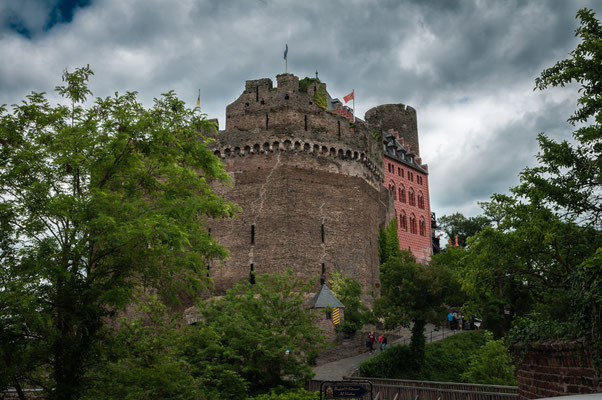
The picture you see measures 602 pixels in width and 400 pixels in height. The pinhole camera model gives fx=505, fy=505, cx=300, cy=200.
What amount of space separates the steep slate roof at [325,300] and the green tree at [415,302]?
2.78 metres

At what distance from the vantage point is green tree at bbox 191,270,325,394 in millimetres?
19156

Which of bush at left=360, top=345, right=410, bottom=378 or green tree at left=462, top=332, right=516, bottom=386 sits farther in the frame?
bush at left=360, top=345, right=410, bottom=378

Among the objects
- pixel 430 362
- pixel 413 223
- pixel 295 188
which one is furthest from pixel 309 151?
pixel 413 223

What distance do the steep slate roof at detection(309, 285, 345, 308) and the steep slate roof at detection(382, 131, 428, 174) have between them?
3680 centimetres

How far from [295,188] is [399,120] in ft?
144

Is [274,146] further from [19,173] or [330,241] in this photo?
[19,173]

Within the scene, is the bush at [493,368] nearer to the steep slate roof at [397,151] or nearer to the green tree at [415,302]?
the green tree at [415,302]

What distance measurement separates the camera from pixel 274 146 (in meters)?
39.5

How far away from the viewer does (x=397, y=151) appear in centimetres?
7169

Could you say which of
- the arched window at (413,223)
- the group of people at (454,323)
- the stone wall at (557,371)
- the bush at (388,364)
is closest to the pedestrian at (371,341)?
the bush at (388,364)

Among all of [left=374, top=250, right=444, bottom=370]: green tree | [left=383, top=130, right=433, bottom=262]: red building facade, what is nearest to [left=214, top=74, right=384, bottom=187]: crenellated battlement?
[left=374, top=250, right=444, bottom=370]: green tree

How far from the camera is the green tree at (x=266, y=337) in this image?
62.8 ft

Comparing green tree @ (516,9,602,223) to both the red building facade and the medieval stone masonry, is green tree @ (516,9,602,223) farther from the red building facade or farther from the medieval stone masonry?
the red building facade

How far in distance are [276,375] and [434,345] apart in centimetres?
1749
